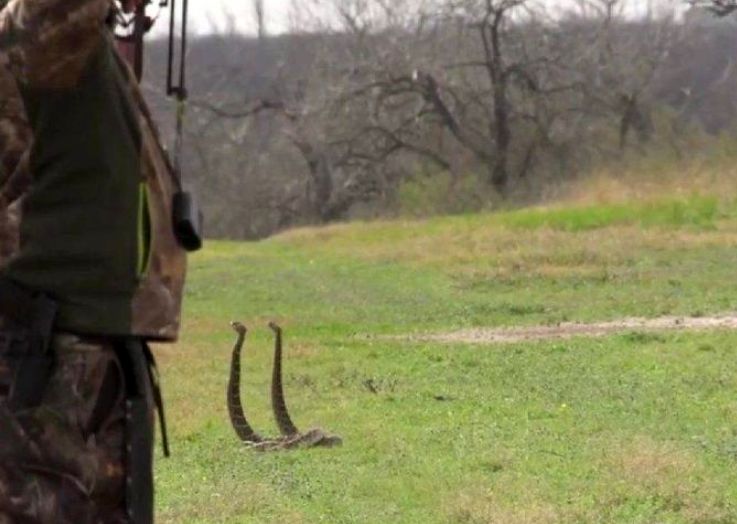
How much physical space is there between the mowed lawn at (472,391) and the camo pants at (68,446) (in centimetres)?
293

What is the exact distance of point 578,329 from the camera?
14.7 m

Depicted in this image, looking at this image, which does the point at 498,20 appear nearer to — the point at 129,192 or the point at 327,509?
the point at 327,509

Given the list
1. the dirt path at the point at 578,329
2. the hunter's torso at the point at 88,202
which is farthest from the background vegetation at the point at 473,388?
the hunter's torso at the point at 88,202

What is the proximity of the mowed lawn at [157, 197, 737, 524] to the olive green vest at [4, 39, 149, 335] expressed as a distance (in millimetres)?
3056

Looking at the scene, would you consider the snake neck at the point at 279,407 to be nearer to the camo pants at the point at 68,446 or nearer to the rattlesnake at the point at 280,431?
the rattlesnake at the point at 280,431

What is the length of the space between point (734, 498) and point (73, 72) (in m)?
3.99

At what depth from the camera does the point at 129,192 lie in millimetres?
3094

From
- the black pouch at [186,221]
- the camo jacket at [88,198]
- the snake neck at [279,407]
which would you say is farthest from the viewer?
the snake neck at [279,407]

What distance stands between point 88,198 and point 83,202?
0.4 inches

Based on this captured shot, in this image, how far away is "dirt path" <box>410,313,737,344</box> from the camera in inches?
558

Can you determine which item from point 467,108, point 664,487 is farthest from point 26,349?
point 467,108

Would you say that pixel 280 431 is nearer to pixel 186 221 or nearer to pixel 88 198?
pixel 186 221

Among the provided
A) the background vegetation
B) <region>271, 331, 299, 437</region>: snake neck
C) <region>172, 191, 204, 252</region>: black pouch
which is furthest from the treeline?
<region>172, 191, 204, 252</region>: black pouch

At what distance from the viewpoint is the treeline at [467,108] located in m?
40.9
